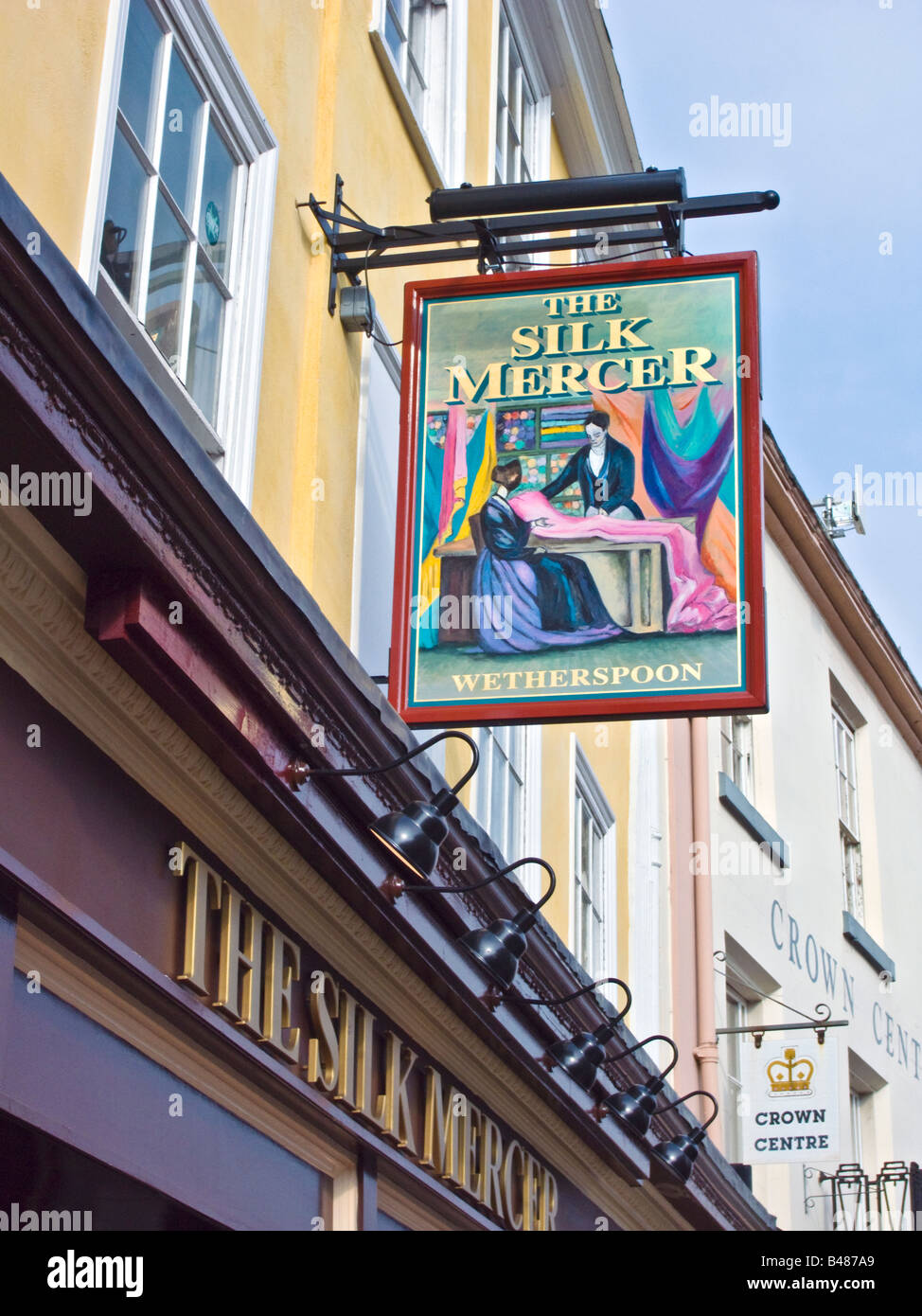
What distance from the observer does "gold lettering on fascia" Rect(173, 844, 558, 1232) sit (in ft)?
17.2

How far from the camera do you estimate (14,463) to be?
13.9 feet

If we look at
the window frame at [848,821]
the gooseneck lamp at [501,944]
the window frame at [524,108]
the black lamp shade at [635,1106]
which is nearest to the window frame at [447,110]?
the window frame at [524,108]

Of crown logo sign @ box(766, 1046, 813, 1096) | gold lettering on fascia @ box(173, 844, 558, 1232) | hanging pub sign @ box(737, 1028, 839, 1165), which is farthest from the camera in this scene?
crown logo sign @ box(766, 1046, 813, 1096)

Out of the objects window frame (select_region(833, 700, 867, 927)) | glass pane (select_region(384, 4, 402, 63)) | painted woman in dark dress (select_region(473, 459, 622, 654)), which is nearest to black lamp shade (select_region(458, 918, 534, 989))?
painted woman in dark dress (select_region(473, 459, 622, 654))

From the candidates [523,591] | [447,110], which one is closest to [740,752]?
[447,110]

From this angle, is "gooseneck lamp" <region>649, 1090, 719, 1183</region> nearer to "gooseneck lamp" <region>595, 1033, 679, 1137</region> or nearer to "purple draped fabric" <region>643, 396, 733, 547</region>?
"gooseneck lamp" <region>595, 1033, 679, 1137</region>

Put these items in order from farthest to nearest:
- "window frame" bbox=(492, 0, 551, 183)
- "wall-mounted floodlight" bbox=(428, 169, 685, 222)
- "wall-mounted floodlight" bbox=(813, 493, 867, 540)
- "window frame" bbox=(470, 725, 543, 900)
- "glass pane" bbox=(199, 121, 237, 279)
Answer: "wall-mounted floodlight" bbox=(813, 493, 867, 540) < "window frame" bbox=(492, 0, 551, 183) < "window frame" bbox=(470, 725, 543, 900) < "wall-mounted floodlight" bbox=(428, 169, 685, 222) < "glass pane" bbox=(199, 121, 237, 279)

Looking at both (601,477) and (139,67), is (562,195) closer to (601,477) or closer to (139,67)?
(601,477)

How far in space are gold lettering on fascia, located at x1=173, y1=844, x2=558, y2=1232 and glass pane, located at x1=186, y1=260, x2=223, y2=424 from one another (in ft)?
5.88

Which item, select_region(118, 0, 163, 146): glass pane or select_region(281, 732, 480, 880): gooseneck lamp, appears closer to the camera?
select_region(118, 0, 163, 146): glass pane

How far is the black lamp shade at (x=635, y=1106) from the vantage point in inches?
346

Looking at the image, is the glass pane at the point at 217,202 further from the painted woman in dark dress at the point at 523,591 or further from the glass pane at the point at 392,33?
the glass pane at the point at 392,33

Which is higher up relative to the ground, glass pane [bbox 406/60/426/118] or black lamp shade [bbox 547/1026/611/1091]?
glass pane [bbox 406/60/426/118]

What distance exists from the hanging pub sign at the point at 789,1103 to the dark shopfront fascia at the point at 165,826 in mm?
5206
